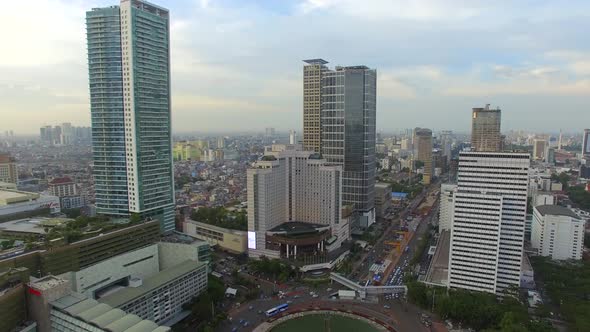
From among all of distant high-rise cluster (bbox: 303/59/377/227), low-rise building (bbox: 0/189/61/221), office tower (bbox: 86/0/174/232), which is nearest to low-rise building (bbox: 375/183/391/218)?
distant high-rise cluster (bbox: 303/59/377/227)

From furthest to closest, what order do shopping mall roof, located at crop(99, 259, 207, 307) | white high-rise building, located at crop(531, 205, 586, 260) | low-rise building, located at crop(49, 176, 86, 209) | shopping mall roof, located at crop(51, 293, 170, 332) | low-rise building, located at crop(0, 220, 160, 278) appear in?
low-rise building, located at crop(49, 176, 86, 209) → white high-rise building, located at crop(531, 205, 586, 260) → shopping mall roof, located at crop(99, 259, 207, 307) → low-rise building, located at crop(0, 220, 160, 278) → shopping mall roof, located at crop(51, 293, 170, 332)

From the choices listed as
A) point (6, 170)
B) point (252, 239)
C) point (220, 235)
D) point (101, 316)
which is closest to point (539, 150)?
point (252, 239)

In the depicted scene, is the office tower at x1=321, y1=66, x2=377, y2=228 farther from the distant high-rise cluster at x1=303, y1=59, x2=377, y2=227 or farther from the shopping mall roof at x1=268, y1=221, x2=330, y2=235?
the shopping mall roof at x1=268, y1=221, x2=330, y2=235

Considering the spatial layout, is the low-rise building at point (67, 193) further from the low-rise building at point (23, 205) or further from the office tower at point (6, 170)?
the office tower at point (6, 170)

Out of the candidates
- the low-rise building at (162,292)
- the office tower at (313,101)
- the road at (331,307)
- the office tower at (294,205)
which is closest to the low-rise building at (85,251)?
the low-rise building at (162,292)

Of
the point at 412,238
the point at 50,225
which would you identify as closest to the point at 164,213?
the point at 50,225

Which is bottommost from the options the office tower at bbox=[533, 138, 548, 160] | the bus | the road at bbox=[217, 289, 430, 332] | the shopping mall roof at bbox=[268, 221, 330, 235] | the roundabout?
the roundabout
